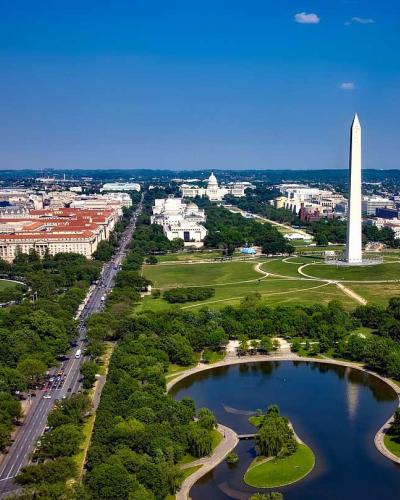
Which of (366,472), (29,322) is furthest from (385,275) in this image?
(366,472)

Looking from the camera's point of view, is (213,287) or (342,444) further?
(213,287)

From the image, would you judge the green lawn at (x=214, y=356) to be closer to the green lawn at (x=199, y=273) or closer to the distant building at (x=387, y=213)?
the green lawn at (x=199, y=273)

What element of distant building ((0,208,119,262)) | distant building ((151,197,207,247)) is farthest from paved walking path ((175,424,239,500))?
distant building ((151,197,207,247))

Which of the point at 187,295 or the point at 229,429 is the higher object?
the point at 187,295

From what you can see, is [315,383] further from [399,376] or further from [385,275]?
[385,275]

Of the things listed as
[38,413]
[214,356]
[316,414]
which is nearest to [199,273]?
[214,356]

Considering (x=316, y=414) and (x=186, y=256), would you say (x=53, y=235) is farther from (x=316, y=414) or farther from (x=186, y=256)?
(x=316, y=414)

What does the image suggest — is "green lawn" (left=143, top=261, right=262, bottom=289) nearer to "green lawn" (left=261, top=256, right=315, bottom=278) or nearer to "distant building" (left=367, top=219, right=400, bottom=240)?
"green lawn" (left=261, top=256, right=315, bottom=278)
